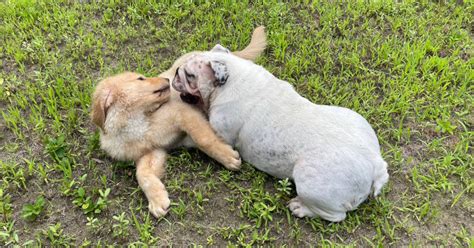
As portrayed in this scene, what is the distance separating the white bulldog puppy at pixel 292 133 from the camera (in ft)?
11.9

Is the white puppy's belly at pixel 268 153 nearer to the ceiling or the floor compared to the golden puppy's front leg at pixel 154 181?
nearer to the ceiling

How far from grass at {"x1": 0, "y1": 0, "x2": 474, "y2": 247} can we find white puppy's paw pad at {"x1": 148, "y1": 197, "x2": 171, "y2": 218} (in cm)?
8

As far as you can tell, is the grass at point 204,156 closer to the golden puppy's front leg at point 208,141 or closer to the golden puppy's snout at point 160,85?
the golden puppy's front leg at point 208,141

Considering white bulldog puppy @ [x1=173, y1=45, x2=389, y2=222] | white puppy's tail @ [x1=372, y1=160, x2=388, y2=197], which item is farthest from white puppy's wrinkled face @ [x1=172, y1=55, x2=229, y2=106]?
white puppy's tail @ [x1=372, y1=160, x2=388, y2=197]

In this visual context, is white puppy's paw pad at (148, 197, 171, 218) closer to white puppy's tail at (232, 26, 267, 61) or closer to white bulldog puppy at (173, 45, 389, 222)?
white bulldog puppy at (173, 45, 389, 222)

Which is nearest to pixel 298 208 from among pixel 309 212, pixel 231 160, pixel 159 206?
pixel 309 212

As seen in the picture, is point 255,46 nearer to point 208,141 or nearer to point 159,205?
point 208,141

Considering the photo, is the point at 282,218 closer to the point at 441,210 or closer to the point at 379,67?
the point at 441,210

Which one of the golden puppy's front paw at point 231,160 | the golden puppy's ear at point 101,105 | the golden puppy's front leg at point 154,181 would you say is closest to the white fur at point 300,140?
the golden puppy's front paw at point 231,160

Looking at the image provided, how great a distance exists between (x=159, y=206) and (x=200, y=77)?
1363mm

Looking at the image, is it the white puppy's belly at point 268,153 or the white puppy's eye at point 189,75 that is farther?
the white puppy's eye at point 189,75

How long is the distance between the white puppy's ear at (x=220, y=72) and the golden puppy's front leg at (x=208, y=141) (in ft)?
1.45

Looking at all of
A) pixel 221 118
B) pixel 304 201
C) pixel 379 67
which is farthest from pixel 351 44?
pixel 304 201

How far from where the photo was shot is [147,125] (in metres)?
4.43
